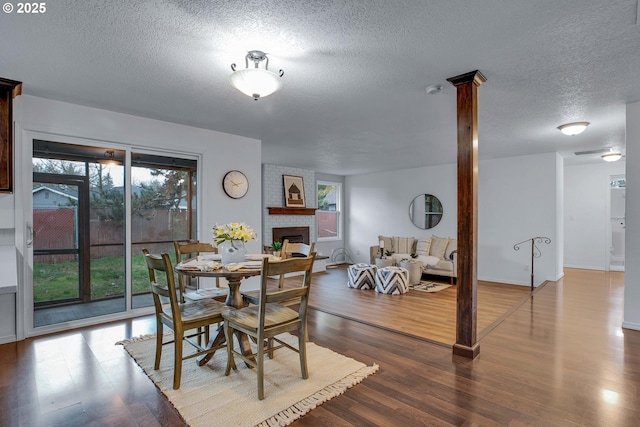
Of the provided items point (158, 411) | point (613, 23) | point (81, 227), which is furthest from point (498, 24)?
point (81, 227)

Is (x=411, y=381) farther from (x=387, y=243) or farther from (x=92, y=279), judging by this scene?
(x=387, y=243)

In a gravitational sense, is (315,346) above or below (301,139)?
below

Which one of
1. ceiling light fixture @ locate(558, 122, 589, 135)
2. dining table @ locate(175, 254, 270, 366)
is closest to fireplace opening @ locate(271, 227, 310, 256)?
dining table @ locate(175, 254, 270, 366)

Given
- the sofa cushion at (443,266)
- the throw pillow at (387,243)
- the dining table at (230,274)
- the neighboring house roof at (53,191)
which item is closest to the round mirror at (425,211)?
the throw pillow at (387,243)

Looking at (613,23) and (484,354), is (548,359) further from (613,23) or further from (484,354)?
(613,23)

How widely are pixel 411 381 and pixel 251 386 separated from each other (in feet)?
3.85

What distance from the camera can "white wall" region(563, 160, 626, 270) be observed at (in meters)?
7.25

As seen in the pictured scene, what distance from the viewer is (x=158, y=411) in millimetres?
2055

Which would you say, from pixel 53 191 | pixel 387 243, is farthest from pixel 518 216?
pixel 53 191

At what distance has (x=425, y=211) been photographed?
7.71 m

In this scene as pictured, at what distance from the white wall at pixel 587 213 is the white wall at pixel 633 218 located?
466 centimetres

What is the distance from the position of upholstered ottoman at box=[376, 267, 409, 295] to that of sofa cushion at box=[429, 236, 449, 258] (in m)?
1.68

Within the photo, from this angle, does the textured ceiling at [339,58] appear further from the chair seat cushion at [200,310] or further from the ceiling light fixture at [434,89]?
the chair seat cushion at [200,310]

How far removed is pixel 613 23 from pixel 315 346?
127 inches
